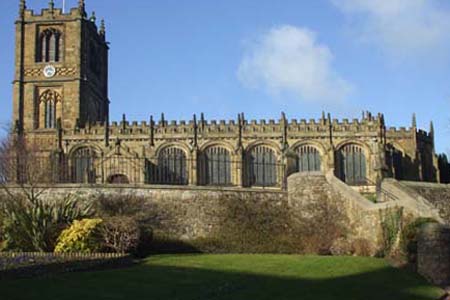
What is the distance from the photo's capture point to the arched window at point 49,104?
64312 millimetres

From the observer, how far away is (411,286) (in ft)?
69.4

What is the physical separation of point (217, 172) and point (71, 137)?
Answer: 11923 mm

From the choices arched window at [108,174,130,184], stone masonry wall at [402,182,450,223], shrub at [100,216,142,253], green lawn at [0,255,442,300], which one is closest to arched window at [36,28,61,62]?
arched window at [108,174,130,184]

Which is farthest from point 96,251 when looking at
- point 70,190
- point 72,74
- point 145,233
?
point 72,74

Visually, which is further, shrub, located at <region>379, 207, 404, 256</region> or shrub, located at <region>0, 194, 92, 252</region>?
shrub, located at <region>379, 207, 404, 256</region>

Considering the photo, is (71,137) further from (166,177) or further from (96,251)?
(96,251)

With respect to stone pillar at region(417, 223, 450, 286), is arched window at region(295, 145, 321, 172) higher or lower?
higher

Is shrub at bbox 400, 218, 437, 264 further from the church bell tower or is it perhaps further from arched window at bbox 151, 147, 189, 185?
the church bell tower

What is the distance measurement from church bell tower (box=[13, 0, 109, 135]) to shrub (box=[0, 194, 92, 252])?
34.5 metres

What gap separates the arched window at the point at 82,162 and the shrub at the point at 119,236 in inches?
1018

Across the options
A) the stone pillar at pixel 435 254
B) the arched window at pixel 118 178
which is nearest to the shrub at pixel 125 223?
the stone pillar at pixel 435 254

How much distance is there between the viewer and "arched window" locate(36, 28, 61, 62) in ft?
216

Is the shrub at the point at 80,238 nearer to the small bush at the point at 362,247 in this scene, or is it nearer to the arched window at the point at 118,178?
the small bush at the point at 362,247

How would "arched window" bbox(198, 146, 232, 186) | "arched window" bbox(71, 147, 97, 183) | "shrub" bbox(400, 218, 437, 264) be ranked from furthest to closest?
"arched window" bbox(198, 146, 232, 186), "arched window" bbox(71, 147, 97, 183), "shrub" bbox(400, 218, 437, 264)
